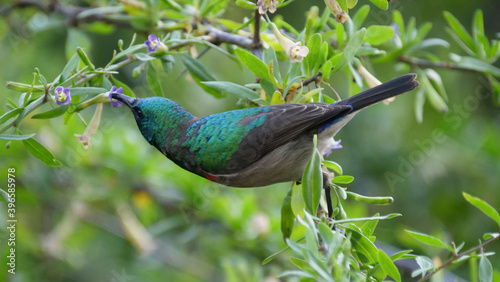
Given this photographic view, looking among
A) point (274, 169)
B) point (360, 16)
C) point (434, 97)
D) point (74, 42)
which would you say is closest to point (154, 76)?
point (274, 169)

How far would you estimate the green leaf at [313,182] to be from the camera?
169cm

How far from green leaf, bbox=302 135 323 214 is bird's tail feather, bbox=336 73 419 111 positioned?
0.58 meters

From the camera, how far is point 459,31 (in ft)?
9.27

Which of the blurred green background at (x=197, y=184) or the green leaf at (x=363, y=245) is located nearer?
the green leaf at (x=363, y=245)

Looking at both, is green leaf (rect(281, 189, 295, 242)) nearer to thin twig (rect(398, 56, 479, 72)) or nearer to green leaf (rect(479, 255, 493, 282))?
green leaf (rect(479, 255, 493, 282))

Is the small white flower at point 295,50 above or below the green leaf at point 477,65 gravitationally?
above

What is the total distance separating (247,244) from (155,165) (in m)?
0.83

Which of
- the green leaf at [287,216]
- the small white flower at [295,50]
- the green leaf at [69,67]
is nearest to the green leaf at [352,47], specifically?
the small white flower at [295,50]

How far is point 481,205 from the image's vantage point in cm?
202

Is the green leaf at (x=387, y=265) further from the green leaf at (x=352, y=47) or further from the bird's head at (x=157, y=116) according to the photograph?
the bird's head at (x=157, y=116)

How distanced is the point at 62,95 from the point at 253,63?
670 mm

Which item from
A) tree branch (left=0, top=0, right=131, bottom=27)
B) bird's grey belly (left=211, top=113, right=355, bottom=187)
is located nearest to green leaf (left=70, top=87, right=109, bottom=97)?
bird's grey belly (left=211, top=113, right=355, bottom=187)

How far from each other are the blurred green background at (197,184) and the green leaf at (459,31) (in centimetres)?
109

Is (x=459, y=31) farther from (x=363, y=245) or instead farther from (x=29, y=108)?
(x=29, y=108)
